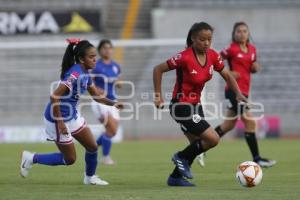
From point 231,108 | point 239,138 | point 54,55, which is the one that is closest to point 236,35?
point 231,108

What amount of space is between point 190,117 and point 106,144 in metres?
4.94

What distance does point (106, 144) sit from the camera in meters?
14.1

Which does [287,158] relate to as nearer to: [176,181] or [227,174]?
[227,174]

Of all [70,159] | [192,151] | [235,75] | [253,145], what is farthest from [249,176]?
[253,145]

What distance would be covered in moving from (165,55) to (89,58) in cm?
1380

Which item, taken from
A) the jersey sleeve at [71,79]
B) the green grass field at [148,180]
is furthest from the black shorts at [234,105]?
the jersey sleeve at [71,79]

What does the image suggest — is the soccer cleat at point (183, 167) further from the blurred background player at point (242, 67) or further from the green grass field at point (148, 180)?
the blurred background player at point (242, 67)

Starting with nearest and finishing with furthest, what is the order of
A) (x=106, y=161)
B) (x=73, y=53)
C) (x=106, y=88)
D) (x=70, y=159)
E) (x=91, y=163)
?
(x=73, y=53) < (x=70, y=159) < (x=91, y=163) < (x=106, y=161) < (x=106, y=88)

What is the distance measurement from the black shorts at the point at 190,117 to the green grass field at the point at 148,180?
73cm

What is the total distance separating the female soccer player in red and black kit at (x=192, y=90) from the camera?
9398 mm

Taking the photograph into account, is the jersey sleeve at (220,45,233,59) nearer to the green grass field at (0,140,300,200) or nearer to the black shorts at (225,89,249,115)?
the black shorts at (225,89,249,115)

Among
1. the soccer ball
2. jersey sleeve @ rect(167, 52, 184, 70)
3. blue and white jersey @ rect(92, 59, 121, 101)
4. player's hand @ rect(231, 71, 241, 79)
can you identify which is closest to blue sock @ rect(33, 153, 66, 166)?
jersey sleeve @ rect(167, 52, 184, 70)

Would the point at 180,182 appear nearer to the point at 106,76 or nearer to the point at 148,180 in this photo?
the point at 148,180

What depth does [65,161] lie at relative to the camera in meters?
9.91
